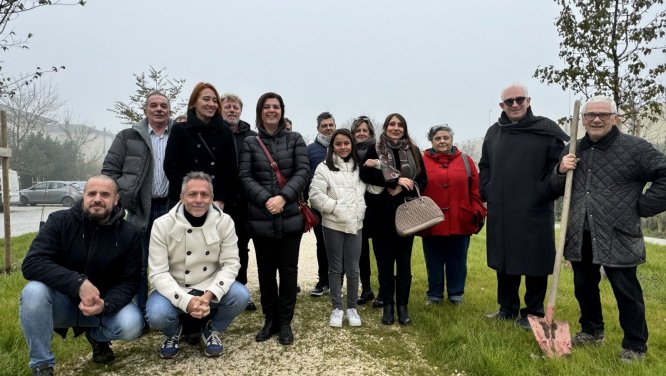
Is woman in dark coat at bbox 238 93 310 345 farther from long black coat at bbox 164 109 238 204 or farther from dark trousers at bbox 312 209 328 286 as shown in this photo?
dark trousers at bbox 312 209 328 286

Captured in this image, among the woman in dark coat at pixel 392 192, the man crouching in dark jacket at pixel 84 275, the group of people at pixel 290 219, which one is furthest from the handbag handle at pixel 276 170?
the man crouching in dark jacket at pixel 84 275

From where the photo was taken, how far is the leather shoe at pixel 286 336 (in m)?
3.80

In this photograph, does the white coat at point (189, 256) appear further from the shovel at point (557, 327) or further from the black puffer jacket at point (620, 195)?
the black puffer jacket at point (620, 195)

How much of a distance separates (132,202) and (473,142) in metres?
44.2

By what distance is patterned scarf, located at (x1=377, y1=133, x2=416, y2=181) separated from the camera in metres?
4.26

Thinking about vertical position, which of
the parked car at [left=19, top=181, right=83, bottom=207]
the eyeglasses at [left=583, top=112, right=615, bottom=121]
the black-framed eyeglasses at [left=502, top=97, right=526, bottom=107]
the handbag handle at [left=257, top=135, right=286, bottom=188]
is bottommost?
the parked car at [left=19, top=181, right=83, bottom=207]

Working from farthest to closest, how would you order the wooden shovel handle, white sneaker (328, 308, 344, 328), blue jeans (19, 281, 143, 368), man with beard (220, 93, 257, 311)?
man with beard (220, 93, 257, 311) → white sneaker (328, 308, 344, 328) → the wooden shovel handle → blue jeans (19, 281, 143, 368)

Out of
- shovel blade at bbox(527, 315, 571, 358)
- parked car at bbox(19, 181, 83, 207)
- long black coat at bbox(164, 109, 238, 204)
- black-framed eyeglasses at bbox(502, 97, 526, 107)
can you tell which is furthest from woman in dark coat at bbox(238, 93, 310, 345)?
parked car at bbox(19, 181, 83, 207)

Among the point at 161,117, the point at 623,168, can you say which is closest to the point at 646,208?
the point at 623,168

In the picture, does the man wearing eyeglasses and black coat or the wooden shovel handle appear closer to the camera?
the wooden shovel handle

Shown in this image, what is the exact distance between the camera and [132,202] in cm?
385

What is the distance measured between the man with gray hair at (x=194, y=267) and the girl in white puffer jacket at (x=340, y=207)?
0.99 metres

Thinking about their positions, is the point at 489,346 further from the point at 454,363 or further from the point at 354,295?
the point at 354,295

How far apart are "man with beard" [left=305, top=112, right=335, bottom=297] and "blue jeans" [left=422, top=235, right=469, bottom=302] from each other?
4.29ft
